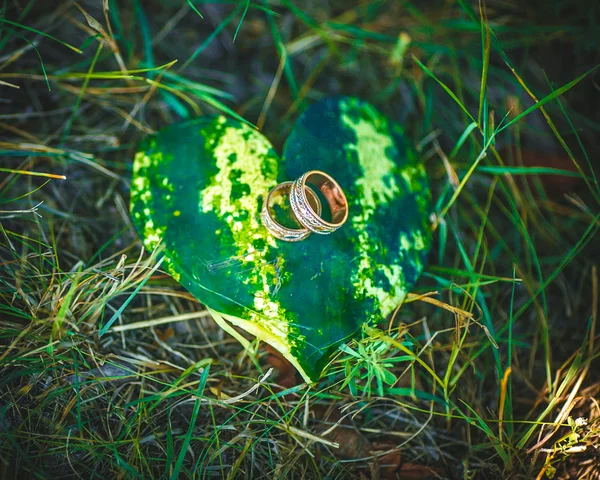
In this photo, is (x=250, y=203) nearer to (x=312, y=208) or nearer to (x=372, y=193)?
(x=312, y=208)

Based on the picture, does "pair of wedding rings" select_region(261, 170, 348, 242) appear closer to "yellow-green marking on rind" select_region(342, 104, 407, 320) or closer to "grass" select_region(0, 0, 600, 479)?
"yellow-green marking on rind" select_region(342, 104, 407, 320)

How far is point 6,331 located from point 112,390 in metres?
0.25

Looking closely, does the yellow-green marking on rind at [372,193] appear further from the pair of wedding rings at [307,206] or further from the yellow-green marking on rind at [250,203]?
the yellow-green marking on rind at [250,203]

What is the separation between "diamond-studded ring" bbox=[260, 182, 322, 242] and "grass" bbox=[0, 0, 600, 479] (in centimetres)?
28

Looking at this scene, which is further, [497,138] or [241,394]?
[497,138]

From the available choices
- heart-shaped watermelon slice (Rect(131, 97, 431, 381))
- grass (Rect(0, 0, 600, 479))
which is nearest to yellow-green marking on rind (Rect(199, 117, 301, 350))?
heart-shaped watermelon slice (Rect(131, 97, 431, 381))

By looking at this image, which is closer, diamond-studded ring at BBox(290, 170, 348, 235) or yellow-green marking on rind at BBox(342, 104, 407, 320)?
diamond-studded ring at BBox(290, 170, 348, 235)

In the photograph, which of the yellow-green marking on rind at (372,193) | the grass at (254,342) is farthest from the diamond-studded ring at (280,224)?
the grass at (254,342)

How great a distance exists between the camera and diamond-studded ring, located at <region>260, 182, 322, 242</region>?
38.8 inches

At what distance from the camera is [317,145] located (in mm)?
1120

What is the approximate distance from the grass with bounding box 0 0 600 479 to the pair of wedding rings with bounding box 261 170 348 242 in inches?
10.9

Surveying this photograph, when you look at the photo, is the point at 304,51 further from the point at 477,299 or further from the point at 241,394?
the point at 241,394

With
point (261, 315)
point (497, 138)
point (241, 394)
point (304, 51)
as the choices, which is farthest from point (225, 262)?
point (497, 138)

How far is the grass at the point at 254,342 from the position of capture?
1.02m
